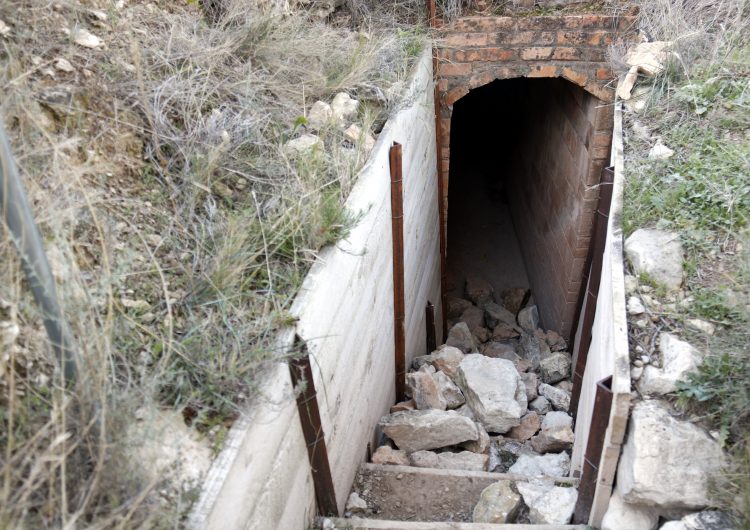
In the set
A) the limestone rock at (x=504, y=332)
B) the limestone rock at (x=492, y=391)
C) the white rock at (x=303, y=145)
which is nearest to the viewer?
the white rock at (x=303, y=145)

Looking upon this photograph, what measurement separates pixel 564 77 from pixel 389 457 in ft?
11.2

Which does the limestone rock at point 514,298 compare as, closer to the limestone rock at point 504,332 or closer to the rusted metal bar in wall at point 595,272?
the limestone rock at point 504,332

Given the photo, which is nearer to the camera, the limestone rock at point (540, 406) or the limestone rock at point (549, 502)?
the limestone rock at point (549, 502)

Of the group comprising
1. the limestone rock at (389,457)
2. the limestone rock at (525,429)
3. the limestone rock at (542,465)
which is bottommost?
the limestone rock at (525,429)

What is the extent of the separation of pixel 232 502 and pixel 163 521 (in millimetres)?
317

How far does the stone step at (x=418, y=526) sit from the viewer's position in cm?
288

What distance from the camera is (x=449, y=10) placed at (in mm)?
5207

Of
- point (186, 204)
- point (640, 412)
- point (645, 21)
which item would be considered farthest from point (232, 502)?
point (645, 21)

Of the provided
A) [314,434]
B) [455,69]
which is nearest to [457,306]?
[455,69]

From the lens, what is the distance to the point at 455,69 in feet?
17.7

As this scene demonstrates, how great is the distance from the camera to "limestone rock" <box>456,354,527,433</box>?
4242mm

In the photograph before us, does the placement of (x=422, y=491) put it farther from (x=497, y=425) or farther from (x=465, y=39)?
(x=465, y=39)

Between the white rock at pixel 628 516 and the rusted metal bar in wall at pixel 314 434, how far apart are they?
117 centimetres

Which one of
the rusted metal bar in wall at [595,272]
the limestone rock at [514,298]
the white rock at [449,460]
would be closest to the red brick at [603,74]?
the rusted metal bar in wall at [595,272]
